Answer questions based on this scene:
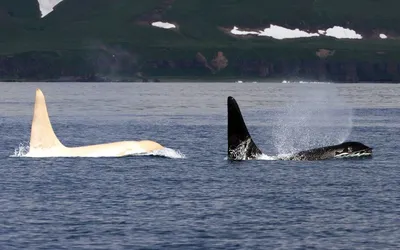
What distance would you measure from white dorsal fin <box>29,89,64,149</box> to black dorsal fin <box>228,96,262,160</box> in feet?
32.7

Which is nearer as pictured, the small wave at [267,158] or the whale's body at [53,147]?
the small wave at [267,158]

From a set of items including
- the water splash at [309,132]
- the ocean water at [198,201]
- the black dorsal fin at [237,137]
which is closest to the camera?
the ocean water at [198,201]

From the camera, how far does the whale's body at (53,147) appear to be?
60.0m

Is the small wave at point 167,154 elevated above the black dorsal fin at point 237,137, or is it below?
below

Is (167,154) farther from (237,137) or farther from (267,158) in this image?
(267,158)

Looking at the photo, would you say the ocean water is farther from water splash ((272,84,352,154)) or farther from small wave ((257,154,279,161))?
water splash ((272,84,352,154))

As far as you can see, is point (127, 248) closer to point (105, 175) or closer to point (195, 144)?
point (105, 175)

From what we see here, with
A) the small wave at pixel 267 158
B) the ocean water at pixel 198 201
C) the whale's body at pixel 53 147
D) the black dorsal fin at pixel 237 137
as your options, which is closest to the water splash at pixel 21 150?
the ocean water at pixel 198 201

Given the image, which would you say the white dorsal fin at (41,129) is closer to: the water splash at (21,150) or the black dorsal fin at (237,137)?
the water splash at (21,150)

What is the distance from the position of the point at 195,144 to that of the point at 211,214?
32.2m

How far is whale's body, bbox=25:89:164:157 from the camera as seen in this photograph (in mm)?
60031

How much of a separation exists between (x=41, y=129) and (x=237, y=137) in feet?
36.8

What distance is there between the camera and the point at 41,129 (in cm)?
6028

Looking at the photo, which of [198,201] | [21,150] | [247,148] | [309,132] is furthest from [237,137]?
[309,132]
